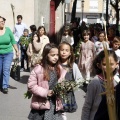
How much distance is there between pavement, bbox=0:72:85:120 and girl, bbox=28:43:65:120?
2.50m

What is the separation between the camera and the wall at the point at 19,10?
16.4 metres

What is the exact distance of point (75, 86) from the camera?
5062mm

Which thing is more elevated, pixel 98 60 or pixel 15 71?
pixel 98 60

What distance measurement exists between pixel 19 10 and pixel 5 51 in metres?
7.72

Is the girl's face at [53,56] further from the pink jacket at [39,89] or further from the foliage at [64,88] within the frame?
the foliage at [64,88]

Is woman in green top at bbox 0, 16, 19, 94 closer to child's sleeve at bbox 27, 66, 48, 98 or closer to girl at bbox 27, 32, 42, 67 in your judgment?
girl at bbox 27, 32, 42, 67

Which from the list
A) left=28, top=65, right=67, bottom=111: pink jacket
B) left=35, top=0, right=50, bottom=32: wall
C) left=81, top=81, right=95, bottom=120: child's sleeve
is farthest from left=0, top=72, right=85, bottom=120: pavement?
left=35, top=0, right=50, bottom=32: wall

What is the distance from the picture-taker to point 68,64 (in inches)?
221

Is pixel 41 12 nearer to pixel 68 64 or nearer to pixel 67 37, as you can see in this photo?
pixel 67 37

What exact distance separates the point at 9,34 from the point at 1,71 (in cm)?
93

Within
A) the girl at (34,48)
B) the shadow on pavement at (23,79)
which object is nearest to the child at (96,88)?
the girl at (34,48)

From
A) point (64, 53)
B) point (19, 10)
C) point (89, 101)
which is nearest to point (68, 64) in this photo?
point (64, 53)

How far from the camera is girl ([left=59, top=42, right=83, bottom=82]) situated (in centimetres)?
535

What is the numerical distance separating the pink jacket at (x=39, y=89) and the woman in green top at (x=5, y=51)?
4070 millimetres
